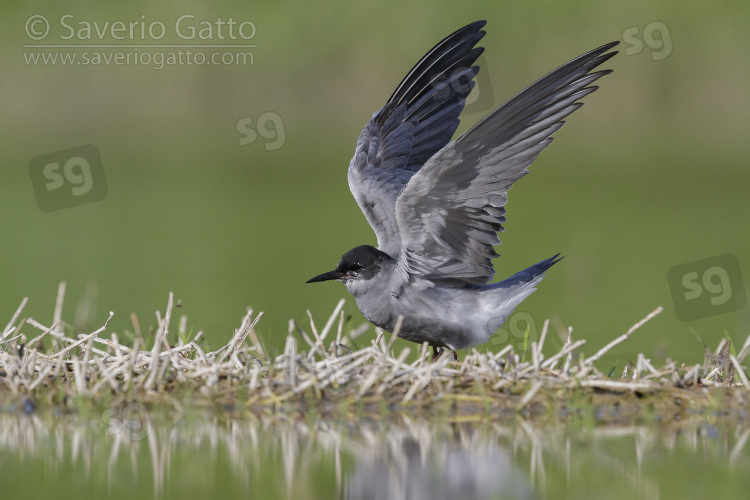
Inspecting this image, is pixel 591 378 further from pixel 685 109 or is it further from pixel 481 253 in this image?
pixel 685 109

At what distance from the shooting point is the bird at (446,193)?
6926 millimetres

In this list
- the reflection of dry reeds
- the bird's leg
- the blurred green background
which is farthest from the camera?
the blurred green background

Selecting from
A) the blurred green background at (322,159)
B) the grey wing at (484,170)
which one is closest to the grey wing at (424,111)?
the blurred green background at (322,159)

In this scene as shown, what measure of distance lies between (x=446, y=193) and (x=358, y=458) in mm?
2186

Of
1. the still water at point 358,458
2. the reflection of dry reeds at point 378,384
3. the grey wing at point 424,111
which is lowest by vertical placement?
the still water at point 358,458

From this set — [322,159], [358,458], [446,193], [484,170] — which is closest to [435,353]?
[446,193]

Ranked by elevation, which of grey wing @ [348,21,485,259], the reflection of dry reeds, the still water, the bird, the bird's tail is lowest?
the still water

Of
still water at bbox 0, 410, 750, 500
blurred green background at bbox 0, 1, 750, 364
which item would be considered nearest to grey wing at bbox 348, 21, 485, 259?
blurred green background at bbox 0, 1, 750, 364

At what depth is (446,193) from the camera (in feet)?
23.3

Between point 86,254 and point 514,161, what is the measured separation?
769cm

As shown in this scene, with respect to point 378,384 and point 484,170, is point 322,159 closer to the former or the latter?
point 484,170

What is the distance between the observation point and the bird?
22.7ft

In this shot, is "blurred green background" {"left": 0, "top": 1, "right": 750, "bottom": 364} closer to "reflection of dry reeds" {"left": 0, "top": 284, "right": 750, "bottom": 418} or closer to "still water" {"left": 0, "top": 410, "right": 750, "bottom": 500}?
"reflection of dry reeds" {"left": 0, "top": 284, "right": 750, "bottom": 418}

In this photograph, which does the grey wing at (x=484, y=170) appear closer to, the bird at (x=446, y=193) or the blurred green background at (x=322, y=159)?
the bird at (x=446, y=193)
